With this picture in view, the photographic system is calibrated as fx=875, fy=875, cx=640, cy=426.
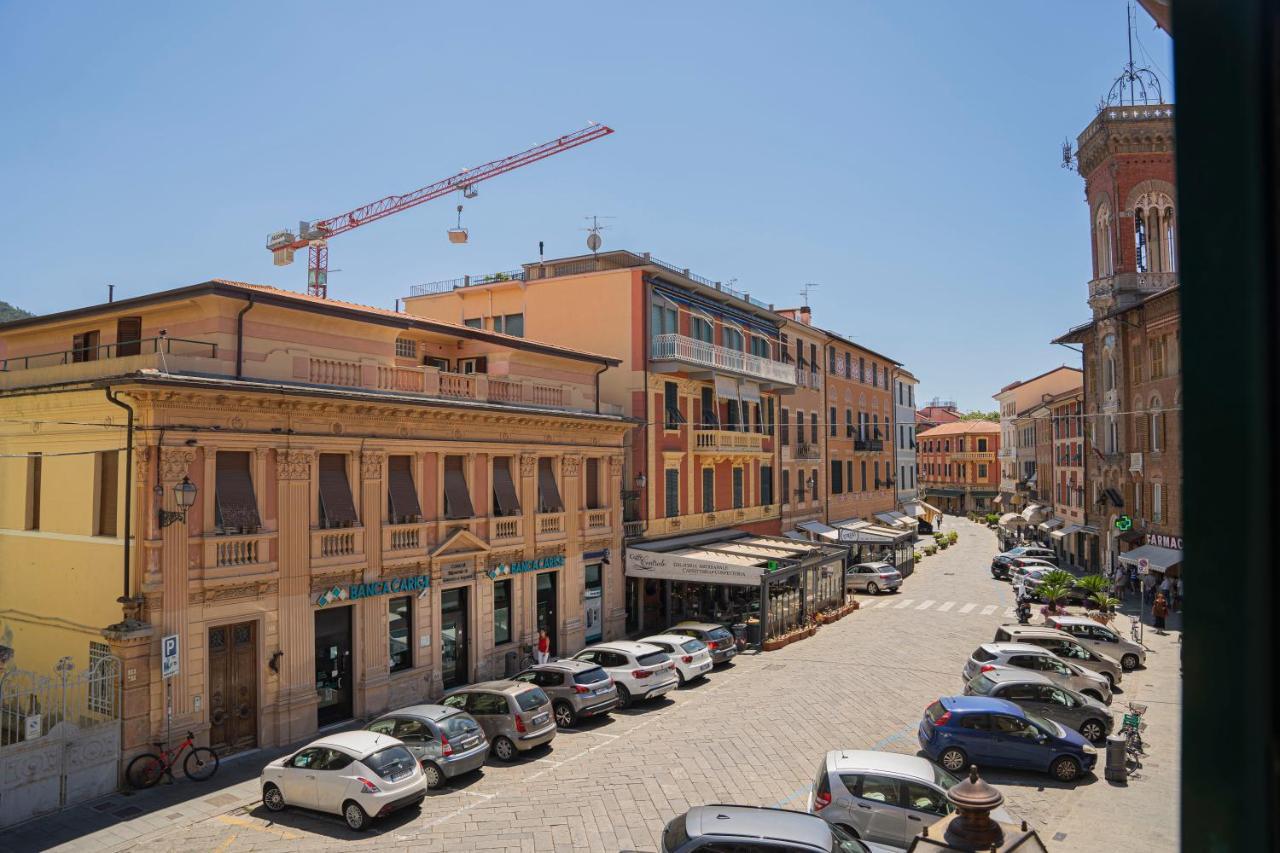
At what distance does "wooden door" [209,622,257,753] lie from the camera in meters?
19.5

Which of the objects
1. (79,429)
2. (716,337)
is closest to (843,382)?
(716,337)

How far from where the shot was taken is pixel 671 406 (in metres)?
37.8

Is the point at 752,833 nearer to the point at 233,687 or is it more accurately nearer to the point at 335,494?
the point at 233,687

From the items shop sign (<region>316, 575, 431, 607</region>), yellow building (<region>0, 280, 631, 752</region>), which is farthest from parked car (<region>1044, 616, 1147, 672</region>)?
shop sign (<region>316, 575, 431, 607</region>)

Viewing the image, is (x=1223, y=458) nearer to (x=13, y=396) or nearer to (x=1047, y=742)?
(x=1047, y=742)

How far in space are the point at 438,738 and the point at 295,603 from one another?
5734mm

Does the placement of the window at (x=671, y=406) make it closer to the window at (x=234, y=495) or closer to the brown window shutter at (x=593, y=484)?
the brown window shutter at (x=593, y=484)

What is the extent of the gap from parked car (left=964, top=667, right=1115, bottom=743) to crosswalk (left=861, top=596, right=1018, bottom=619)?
18.4 meters

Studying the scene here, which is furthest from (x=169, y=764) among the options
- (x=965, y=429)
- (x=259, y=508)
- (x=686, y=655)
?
(x=965, y=429)

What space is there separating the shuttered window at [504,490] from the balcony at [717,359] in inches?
391

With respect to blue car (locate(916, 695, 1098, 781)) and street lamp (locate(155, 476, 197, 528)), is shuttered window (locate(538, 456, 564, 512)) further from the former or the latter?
blue car (locate(916, 695, 1098, 781))

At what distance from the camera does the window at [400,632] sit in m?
24.0

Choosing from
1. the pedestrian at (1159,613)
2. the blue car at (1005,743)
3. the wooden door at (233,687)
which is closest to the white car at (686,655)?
the blue car at (1005,743)

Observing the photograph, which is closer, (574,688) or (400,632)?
Result: (574,688)
